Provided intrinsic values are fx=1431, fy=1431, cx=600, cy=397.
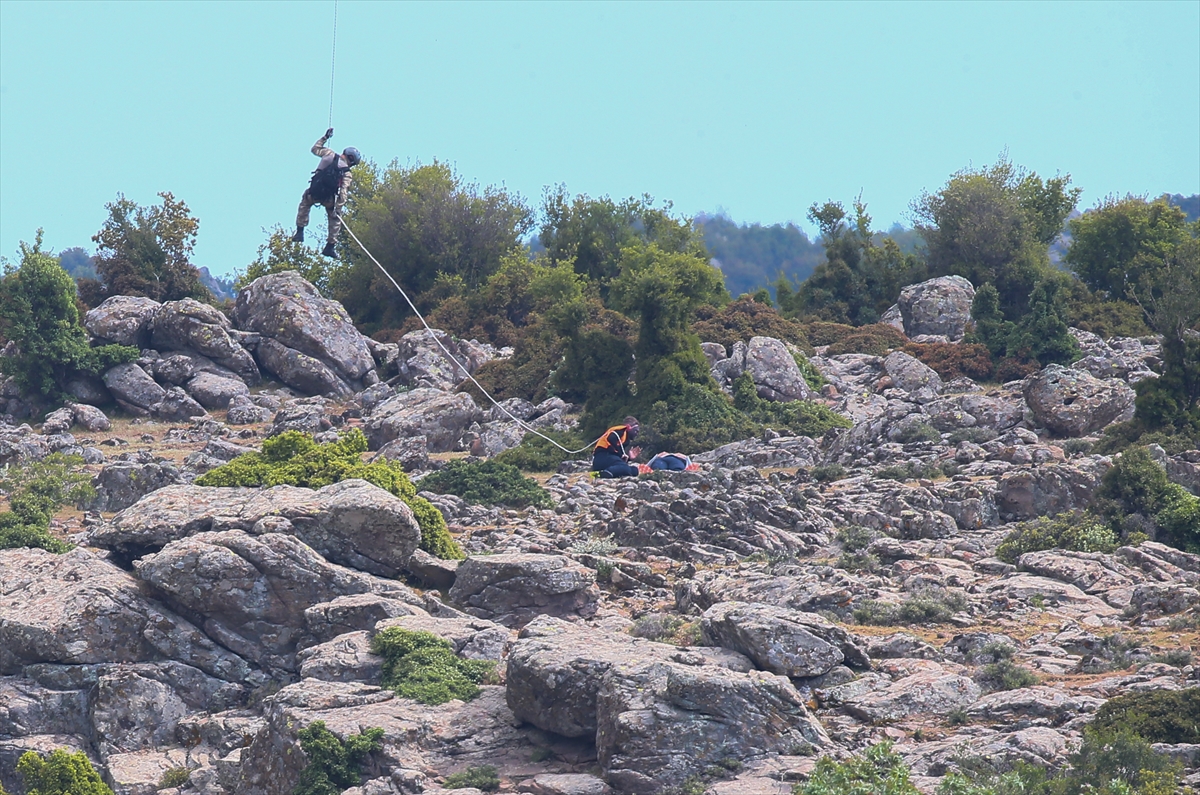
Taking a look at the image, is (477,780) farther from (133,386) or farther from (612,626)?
(133,386)

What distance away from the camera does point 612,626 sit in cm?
1540

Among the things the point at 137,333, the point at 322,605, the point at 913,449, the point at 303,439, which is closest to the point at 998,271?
the point at 913,449

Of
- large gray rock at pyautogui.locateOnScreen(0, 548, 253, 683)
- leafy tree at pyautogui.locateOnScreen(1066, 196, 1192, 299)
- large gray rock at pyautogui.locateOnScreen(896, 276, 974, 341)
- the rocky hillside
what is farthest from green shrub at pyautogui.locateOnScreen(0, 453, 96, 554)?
leafy tree at pyautogui.locateOnScreen(1066, 196, 1192, 299)

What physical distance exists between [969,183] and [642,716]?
44.7m

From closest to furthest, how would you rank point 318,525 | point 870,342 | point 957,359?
point 318,525 < point 957,359 < point 870,342

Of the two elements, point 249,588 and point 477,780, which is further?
point 249,588

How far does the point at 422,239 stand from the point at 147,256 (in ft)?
33.0

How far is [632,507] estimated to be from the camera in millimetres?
21906

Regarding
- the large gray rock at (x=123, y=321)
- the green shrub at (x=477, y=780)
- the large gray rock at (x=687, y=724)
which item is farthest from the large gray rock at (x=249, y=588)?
the large gray rock at (x=123, y=321)

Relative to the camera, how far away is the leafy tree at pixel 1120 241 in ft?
151

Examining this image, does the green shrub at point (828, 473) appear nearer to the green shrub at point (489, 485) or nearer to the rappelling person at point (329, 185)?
the green shrub at point (489, 485)

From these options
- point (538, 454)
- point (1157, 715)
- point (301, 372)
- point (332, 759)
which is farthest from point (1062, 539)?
point (301, 372)

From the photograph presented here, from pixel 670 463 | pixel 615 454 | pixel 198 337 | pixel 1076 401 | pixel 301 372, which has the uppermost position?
pixel 198 337

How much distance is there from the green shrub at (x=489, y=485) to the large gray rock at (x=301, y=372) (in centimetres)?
1305
